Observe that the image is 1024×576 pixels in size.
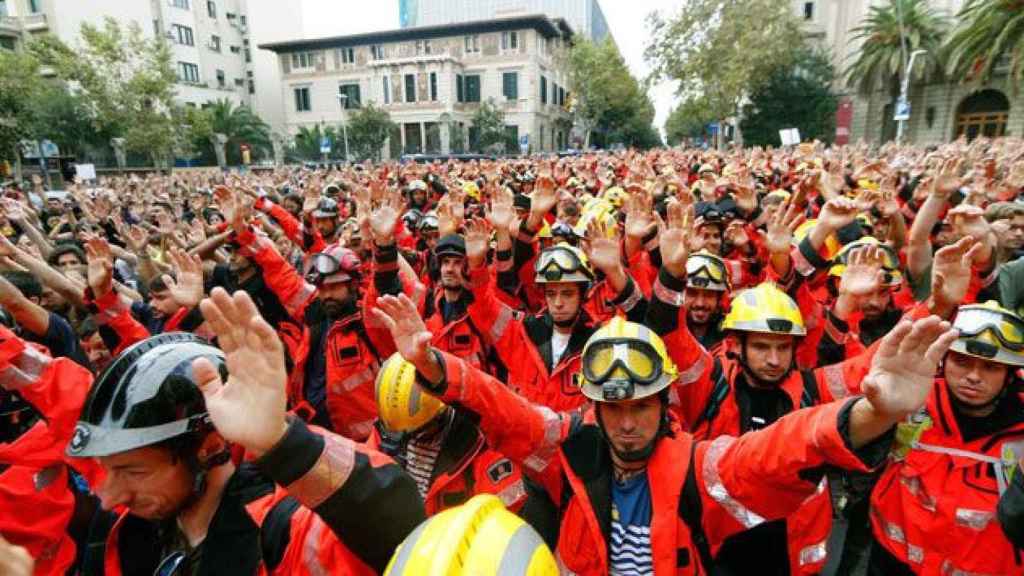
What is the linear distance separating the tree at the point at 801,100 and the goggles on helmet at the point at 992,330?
1825 inches

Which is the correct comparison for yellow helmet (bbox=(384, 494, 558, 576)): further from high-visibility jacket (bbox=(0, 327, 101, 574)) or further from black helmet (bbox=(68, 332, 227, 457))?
high-visibility jacket (bbox=(0, 327, 101, 574))

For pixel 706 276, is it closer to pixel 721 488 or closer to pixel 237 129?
pixel 721 488

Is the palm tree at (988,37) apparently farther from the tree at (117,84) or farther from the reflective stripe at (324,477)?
the tree at (117,84)

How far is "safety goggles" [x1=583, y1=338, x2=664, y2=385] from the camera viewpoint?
7.93ft

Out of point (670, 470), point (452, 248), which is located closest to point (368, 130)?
point (452, 248)

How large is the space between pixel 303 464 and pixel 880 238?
7085mm

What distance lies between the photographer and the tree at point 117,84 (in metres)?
28.3

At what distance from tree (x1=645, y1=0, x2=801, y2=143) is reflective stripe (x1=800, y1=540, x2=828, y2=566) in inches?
1475

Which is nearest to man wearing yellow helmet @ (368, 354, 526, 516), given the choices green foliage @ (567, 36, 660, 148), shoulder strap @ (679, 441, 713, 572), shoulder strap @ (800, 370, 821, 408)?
shoulder strap @ (679, 441, 713, 572)

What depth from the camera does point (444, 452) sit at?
3070mm

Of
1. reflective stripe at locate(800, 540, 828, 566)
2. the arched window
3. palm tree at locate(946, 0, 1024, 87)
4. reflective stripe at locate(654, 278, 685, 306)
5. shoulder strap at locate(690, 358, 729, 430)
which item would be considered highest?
palm tree at locate(946, 0, 1024, 87)

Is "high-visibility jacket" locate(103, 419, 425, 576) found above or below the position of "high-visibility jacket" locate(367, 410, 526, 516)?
above

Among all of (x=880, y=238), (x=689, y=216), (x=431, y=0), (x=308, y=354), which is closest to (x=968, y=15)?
(x=880, y=238)

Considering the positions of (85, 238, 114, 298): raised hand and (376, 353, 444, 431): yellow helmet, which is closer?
(376, 353, 444, 431): yellow helmet
